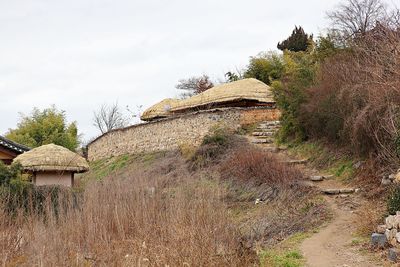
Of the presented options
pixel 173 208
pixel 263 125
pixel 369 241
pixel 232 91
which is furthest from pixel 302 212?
pixel 232 91

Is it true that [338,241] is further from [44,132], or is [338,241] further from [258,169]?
[44,132]

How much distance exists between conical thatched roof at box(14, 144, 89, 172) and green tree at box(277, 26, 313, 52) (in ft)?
57.4

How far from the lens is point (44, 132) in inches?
1104

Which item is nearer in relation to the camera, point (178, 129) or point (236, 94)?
point (178, 129)

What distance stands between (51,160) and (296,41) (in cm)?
1883

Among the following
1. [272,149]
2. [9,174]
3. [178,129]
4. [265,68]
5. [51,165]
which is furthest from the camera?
[265,68]

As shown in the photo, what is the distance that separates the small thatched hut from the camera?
14523mm

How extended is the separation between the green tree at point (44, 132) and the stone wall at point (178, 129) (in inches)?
222

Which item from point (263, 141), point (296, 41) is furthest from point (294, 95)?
point (296, 41)

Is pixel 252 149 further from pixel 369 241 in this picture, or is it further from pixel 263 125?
pixel 369 241

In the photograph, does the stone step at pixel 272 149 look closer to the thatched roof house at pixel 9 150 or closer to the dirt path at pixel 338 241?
the dirt path at pixel 338 241

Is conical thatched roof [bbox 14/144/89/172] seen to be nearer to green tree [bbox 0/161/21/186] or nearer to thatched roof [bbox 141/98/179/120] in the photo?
green tree [bbox 0/161/21/186]

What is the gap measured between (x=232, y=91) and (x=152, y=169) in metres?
5.34

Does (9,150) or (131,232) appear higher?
(9,150)
